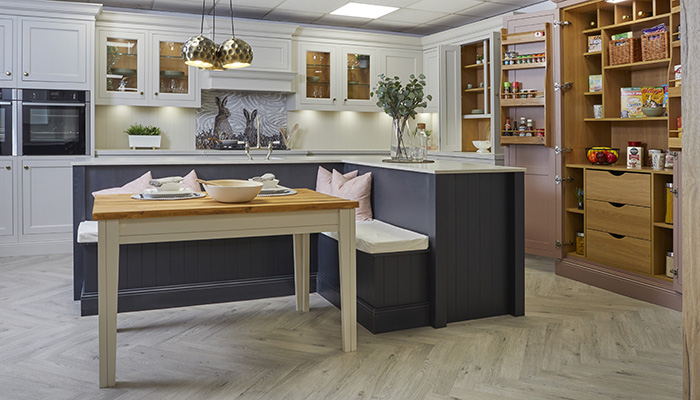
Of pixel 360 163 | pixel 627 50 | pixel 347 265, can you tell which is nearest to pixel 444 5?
pixel 627 50

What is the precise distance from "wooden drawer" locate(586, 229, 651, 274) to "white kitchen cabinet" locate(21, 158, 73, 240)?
14.6ft

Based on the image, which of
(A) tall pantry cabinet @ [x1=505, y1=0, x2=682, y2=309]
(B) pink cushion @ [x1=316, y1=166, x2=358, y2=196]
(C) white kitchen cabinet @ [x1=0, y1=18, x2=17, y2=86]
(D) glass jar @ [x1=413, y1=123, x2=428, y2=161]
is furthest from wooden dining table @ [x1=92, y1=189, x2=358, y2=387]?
(C) white kitchen cabinet @ [x1=0, y1=18, x2=17, y2=86]

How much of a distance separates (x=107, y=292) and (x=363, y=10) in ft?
15.0

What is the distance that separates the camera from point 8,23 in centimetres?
521

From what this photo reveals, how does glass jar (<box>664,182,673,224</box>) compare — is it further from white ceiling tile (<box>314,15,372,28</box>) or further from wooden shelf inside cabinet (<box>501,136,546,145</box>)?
white ceiling tile (<box>314,15,372,28</box>)

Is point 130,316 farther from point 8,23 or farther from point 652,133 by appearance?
point 652,133

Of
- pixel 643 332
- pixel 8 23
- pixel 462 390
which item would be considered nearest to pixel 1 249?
pixel 8 23

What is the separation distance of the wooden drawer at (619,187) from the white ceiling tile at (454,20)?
112 inches

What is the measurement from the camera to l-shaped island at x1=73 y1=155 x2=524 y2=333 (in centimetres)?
327

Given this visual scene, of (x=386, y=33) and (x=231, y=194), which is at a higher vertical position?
(x=386, y=33)

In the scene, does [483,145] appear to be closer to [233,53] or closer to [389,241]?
[389,241]

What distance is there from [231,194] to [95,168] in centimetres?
157

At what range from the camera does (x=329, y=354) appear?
2871 millimetres

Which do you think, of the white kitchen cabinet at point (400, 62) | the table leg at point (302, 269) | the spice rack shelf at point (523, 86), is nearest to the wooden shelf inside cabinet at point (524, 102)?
the spice rack shelf at point (523, 86)
